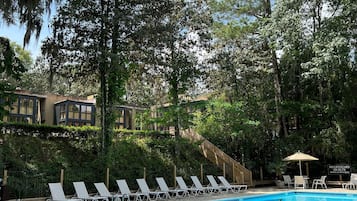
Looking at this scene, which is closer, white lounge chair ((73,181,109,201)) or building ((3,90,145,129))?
white lounge chair ((73,181,109,201))

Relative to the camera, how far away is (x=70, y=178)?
1117 cm

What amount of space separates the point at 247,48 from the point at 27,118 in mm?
16167

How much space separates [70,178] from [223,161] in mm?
7652

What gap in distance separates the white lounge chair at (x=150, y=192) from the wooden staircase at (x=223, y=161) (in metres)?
4.29

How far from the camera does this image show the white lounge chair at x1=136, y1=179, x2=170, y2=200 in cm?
1101

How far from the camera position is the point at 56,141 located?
44.5ft

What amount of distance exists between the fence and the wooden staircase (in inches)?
51.2

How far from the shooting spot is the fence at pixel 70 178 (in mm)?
9602

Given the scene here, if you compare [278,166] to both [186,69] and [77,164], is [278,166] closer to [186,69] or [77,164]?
[186,69]

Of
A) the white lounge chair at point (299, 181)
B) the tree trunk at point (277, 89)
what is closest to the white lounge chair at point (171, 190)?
the white lounge chair at point (299, 181)

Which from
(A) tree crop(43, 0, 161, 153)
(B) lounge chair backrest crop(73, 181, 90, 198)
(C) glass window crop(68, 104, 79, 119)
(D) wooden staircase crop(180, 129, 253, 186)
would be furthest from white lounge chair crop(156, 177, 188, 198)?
(C) glass window crop(68, 104, 79, 119)

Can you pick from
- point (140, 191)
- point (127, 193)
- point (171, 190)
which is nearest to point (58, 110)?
point (140, 191)

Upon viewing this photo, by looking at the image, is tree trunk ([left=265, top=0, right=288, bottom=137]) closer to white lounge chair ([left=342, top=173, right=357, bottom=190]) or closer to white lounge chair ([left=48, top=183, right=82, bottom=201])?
white lounge chair ([left=342, top=173, right=357, bottom=190])

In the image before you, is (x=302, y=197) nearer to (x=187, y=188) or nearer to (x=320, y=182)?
(x=320, y=182)
